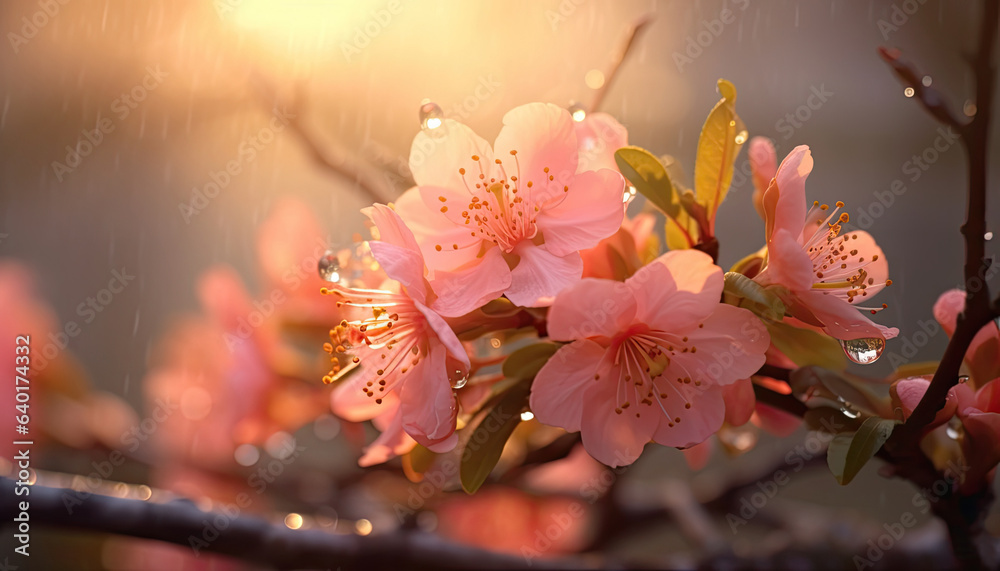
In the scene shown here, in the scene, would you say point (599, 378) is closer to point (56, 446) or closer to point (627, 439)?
point (627, 439)

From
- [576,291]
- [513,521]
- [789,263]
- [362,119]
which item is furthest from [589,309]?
[362,119]

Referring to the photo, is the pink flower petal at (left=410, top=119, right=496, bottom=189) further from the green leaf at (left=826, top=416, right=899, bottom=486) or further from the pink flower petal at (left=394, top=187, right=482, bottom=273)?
the green leaf at (left=826, top=416, right=899, bottom=486)

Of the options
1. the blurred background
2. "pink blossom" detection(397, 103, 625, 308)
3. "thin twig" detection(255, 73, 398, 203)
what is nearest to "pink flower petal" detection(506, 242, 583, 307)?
"pink blossom" detection(397, 103, 625, 308)

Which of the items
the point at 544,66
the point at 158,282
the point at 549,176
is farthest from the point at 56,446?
the point at 544,66

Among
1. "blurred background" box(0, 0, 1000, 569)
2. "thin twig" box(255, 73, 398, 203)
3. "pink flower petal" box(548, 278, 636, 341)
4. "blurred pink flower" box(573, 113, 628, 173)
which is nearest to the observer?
"pink flower petal" box(548, 278, 636, 341)

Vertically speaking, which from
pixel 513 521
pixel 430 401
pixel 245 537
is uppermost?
pixel 430 401

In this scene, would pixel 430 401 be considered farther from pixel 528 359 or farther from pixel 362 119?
pixel 362 119
